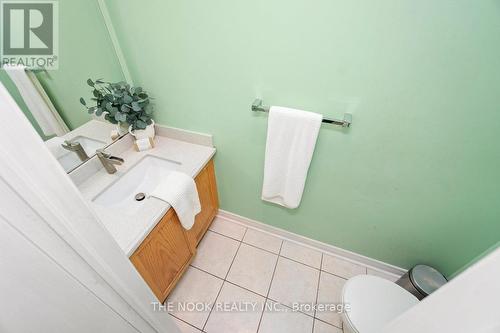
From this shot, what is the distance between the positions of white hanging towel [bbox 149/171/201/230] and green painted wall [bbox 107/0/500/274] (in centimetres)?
36

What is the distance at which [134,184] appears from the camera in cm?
130

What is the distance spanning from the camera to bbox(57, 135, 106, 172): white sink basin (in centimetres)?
108

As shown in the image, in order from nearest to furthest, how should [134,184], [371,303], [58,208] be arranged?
[58,208] → [371,303] → [134,184]

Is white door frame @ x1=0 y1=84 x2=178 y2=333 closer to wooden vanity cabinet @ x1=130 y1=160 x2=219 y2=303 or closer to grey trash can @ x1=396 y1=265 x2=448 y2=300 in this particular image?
wooden vanity cabinet @ x1=130 y1=160 x2=219 y2=303

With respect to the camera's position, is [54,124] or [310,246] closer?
[54,124]

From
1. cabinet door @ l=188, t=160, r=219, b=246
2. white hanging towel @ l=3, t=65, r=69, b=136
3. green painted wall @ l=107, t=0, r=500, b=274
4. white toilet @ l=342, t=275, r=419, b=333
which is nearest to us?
green painted wall @ l=107, t=0, r=500, b=274

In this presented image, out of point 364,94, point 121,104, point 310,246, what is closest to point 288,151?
point 364,94

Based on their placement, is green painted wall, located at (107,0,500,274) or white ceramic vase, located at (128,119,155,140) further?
white ceramic vase, located at (128,119,155,140)

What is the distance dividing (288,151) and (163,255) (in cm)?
87

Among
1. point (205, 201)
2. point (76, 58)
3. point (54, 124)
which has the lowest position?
point (205, 201)

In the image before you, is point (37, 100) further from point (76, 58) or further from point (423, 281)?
point (423, 281)

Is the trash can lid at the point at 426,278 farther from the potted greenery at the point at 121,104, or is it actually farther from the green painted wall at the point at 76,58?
the green painted wall at the point at 76,58

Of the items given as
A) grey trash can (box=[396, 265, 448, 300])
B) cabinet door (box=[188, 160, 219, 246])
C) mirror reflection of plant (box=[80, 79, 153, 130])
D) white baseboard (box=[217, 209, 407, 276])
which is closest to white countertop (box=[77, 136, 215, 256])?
cabinet door (box=[188, 160, 219, 246])

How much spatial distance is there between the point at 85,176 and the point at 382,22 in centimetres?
155
